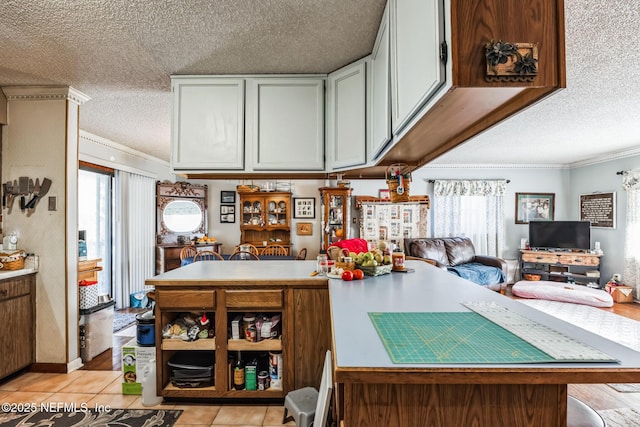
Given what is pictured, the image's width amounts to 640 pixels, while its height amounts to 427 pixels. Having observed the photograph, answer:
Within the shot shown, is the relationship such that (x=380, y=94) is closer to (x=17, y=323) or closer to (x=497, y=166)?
(x=17, y=323)

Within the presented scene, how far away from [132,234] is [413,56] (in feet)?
16.4

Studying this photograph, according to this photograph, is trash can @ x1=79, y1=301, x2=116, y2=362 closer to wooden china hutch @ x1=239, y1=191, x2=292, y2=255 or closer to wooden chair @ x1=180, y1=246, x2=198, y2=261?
wooden chair @ x1=180, y1=246, x2=198, y2=261

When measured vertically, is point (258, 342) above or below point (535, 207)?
below

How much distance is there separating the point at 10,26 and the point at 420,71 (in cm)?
226

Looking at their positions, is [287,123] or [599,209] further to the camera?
[599,209]

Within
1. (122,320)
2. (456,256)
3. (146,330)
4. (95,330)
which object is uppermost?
(456,256)

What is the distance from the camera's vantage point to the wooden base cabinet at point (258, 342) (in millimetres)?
2096

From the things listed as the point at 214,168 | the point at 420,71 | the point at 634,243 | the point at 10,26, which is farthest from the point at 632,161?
the point at 10,26

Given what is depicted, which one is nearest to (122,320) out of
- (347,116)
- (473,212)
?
(347,116)

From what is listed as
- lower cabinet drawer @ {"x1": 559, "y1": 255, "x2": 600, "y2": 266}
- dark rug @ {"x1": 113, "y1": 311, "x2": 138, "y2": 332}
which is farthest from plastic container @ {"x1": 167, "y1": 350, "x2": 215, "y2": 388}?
lower cabinet drawer @ {"x1": 559, "y1": 255, "x2": 600, "y2": 266}

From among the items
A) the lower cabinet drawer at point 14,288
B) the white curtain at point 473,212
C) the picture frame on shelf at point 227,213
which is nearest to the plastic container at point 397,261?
A: the lower cabinet drawer at point 14,288

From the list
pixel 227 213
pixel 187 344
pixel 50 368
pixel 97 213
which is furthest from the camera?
pixel 227 213

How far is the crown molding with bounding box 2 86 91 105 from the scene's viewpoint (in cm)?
268

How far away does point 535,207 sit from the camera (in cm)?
646
